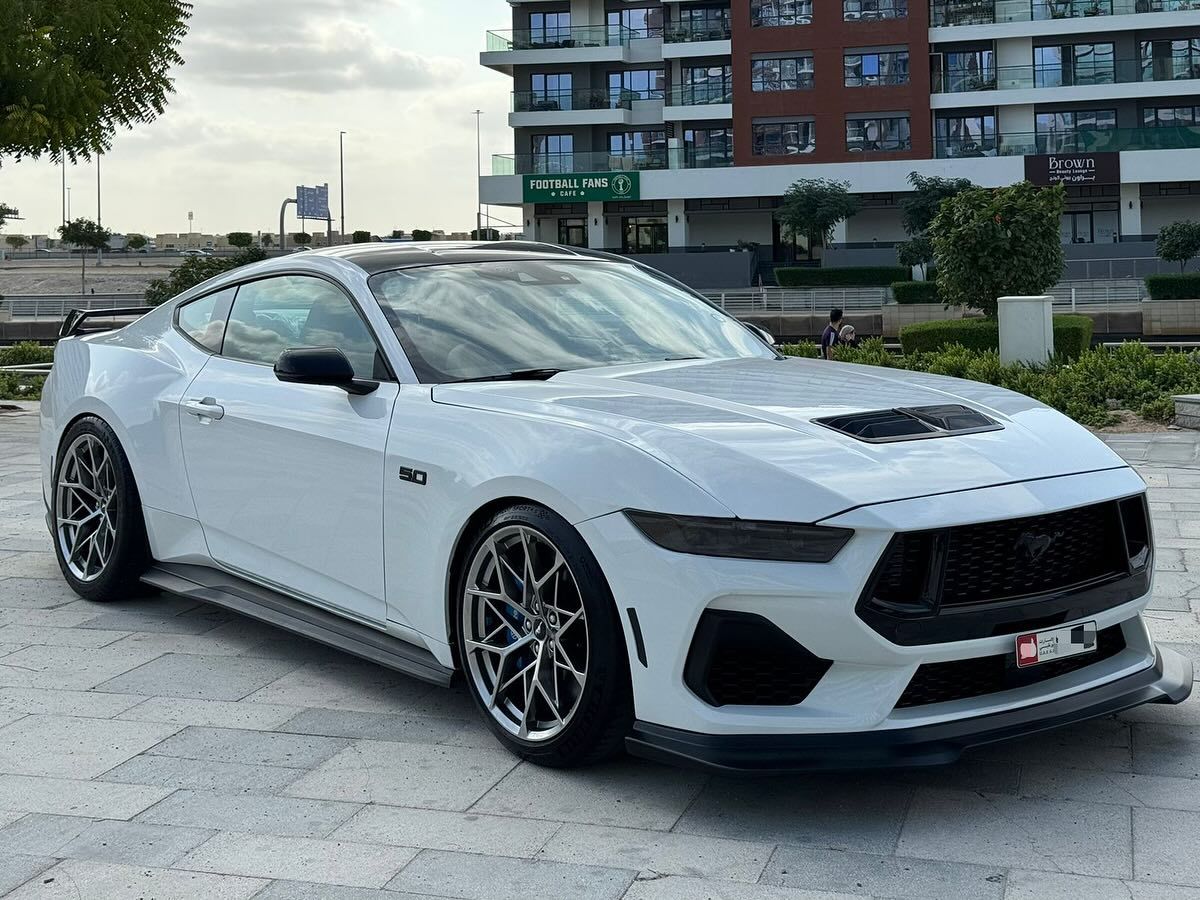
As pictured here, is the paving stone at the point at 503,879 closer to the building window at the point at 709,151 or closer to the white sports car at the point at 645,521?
the white sports car at the point at 645,521

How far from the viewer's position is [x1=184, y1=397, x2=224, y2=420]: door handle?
16.2 ft

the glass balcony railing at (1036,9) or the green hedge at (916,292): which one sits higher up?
the glass balcony railing at (1036,9)

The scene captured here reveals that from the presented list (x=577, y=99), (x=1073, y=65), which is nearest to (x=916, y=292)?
(x=1073, y=65)

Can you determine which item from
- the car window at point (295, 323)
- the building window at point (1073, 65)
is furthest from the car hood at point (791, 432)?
the building window at point (1073, 65)

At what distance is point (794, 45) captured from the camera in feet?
Result: 205

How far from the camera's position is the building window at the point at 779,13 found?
6234 cm

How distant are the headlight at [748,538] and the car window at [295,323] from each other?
1.42m

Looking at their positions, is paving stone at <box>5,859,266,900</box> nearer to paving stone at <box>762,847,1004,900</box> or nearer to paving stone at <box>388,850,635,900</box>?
paving stone at <box>388,850,635,900</box>

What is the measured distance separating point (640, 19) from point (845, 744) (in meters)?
66.9

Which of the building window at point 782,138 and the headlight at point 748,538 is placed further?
the building window at point 782,138

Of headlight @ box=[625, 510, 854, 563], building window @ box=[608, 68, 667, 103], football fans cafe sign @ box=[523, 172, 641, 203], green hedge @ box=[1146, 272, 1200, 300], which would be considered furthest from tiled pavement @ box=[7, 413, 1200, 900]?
building window @ box=[608, 68, 667, 103]

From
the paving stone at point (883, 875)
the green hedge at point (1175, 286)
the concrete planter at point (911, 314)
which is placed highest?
the green hedge at point (1175, 286)

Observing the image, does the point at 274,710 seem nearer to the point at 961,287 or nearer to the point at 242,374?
the point at 242,374

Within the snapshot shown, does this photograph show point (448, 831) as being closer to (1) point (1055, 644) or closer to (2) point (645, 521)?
(2) point (645, 521)
